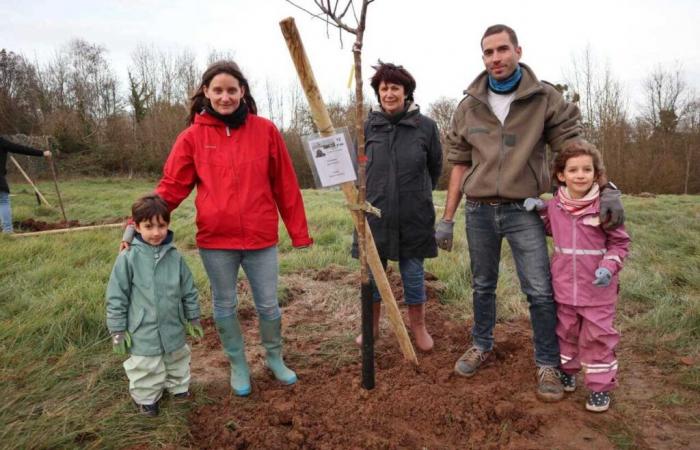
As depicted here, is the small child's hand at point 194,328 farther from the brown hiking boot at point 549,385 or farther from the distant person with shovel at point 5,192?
the distant person with shovel at point 5,192

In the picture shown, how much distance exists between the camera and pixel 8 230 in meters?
7.18

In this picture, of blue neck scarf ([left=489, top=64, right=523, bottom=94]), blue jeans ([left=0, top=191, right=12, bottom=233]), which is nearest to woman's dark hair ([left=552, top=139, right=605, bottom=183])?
blue neck scarf ([left=489, top=64, right=523, bottom=94])

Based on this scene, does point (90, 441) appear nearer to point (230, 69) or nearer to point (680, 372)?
point (230, 69)

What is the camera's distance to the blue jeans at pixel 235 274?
255 centimetres

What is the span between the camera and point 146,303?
7.70 feet

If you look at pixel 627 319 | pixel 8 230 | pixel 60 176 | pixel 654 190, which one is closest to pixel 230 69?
pixel 627 319

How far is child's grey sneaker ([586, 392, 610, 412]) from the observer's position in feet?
7.83

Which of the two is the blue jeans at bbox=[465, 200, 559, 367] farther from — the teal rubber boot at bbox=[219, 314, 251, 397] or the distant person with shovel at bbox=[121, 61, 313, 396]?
the teal rubber boot at bbox=[219, 314, 251, 397]

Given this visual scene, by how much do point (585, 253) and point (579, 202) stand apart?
A: 270 millimetres

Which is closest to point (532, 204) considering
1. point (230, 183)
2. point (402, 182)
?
point (402, 182)

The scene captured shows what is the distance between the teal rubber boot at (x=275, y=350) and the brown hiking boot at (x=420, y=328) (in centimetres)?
91

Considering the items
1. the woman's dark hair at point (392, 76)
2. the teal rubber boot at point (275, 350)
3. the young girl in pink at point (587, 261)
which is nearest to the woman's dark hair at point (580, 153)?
the young girl in pink at point (587, 261)

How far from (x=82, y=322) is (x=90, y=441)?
1.34 m

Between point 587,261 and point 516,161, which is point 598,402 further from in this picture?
point 516,161
